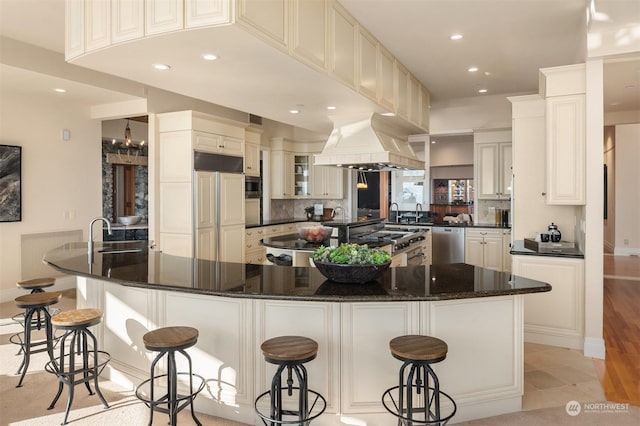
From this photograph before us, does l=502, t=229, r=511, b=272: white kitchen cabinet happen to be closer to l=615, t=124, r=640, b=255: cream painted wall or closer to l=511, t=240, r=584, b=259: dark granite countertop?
l=511, t=240, r=584, b=259: dark granite countertop

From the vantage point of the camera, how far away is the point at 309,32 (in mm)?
3131

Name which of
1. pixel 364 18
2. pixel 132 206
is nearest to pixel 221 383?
pixel 364 18

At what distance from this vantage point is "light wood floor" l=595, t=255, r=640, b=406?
3.00 meters

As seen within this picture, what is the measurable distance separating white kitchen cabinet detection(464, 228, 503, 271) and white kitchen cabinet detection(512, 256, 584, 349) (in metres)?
2.64

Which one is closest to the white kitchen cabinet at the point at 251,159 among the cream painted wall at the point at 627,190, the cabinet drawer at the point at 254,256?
the cabinet drawer at the point at 254,256

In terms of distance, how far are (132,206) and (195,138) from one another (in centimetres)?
519

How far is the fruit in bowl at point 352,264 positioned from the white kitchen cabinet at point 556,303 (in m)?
2.07

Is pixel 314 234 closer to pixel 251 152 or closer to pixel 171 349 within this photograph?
pixel 171 349

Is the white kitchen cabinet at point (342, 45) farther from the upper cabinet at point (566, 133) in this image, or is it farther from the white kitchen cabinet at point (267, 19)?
the upper cabinet at point (566, 133)

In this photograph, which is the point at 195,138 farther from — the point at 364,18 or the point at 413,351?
the point at 413,351

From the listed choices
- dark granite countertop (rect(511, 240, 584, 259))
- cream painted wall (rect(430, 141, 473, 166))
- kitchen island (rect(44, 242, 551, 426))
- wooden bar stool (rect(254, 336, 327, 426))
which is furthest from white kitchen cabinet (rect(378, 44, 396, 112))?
cream painted wall (rect(430, 141, 473, 166))

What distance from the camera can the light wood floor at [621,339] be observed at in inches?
118

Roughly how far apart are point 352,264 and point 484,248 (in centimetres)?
483

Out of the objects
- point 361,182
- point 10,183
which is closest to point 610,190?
point 361,182
